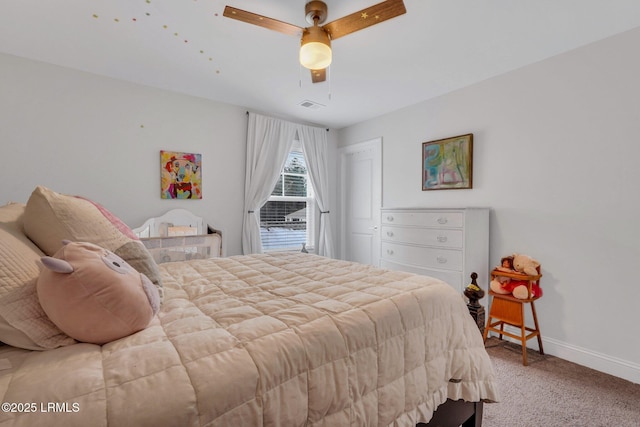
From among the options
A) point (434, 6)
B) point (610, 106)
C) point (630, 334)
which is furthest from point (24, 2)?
point (630, 334)

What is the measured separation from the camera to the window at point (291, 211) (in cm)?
426

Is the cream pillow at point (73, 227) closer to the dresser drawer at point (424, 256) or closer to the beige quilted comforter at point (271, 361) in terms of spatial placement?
the beige quilted comforter at point (271, 361)

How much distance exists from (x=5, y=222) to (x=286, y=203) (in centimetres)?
349

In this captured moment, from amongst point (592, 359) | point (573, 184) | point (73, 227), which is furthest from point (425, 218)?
point (73, 227)

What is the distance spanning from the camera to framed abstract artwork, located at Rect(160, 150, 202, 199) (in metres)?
3.28

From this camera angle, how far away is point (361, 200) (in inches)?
178

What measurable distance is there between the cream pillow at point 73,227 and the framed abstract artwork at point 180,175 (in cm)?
221

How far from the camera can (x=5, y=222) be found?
3.32 ft

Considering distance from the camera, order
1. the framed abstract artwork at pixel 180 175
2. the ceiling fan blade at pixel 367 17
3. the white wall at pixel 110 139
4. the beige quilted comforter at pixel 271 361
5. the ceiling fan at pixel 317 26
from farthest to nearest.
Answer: the framed abstract artwork at pixel 180 175 → the white wall at pixel 110 139 → the ceiling fan at pixel 317 26 → the ceiling fan blade at pixel 367 17 → the beige quilted comforter at pixel 271 361

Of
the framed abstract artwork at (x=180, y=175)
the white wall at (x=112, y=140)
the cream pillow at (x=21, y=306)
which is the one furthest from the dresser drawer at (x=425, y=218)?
the cream pillow at (x=21, y=306)

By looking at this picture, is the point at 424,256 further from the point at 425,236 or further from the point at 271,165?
the point at 271,165

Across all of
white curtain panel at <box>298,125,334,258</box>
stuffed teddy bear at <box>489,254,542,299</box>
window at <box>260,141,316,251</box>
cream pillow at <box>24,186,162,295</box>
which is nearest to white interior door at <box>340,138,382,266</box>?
white curtain panel at <box>298,125,334,258</box>

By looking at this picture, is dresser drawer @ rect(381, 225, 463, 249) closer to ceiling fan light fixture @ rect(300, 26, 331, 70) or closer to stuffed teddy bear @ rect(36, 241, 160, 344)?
ceiling fan light fixture @ rect(300, 26, 331, 70)

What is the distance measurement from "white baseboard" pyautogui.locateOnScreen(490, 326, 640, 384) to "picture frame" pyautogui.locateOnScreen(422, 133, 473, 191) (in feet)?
5.28
